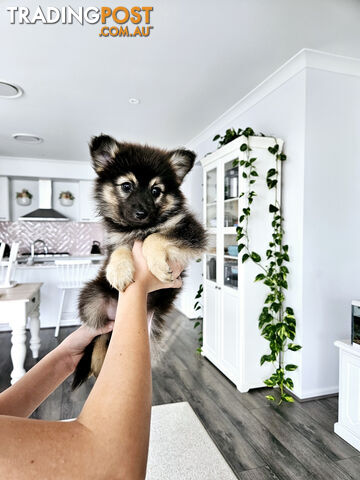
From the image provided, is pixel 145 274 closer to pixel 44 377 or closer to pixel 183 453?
pixel 44 377

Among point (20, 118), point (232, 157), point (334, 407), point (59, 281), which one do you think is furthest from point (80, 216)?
point (334, 407)

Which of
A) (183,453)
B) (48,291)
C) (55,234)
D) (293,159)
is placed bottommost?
(183,453)

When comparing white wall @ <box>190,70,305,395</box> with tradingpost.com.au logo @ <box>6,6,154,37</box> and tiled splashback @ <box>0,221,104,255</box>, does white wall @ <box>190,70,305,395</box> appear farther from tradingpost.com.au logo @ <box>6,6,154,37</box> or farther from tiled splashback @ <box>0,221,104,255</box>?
tiled splashback @ <box>0,221,104,255</box>

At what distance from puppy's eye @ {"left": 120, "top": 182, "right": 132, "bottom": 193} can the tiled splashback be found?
→ 556 centimetres

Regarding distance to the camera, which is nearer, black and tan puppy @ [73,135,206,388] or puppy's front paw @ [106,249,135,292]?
puppy's front paw @ [106,249,135,292]

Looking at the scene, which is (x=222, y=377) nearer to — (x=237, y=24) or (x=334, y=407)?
(x=334, y=407)

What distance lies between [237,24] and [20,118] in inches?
128

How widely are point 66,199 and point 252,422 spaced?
596 centimetres

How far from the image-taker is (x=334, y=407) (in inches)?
100

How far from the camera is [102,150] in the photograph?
1217 mm

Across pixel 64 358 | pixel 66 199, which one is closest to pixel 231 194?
pixel 64 358

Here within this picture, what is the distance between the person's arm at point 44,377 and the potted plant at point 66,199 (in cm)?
617

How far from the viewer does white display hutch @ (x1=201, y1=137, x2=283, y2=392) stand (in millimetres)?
2816

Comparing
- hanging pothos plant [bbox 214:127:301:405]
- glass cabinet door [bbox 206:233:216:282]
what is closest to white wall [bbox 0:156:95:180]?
glass cabinet door [bbox 206:233:216:282]
